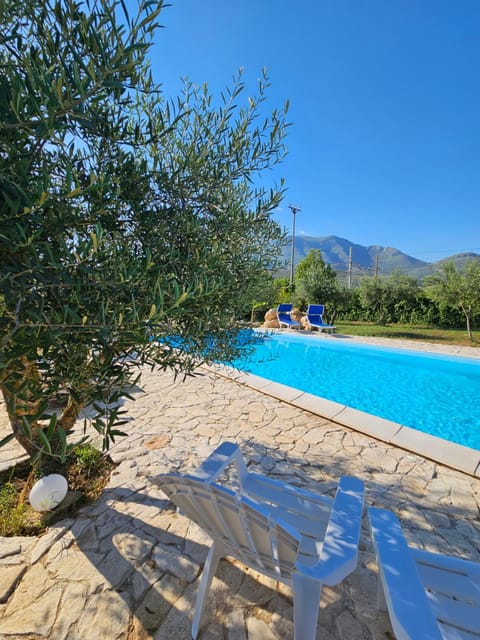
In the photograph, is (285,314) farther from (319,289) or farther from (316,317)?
(319,289)

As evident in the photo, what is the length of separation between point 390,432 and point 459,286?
13.8 meters

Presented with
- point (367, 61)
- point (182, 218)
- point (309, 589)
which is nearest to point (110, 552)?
point (309, 589)

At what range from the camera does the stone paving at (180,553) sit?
1942 millimetres

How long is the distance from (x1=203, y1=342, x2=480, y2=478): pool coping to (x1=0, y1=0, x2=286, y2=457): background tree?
7.15ft

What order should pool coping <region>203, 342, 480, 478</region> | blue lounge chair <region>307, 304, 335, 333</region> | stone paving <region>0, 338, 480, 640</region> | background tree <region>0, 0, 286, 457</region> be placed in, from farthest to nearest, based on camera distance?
blue lounge chair <region>307, 304, 335, 333</region>, pool coping <region>203, 342, 480, 478</region>, stone paving <region>0, 338, 480, 640</region>, background tree <region>0, 0, 286, 457</region>

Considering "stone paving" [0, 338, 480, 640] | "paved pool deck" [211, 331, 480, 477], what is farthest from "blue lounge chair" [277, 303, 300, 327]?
"stone paving" [0, 338, 480, 640]

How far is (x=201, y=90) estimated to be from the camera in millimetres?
2594

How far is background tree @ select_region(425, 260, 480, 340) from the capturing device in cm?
1448

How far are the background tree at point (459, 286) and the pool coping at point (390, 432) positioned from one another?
13242mm

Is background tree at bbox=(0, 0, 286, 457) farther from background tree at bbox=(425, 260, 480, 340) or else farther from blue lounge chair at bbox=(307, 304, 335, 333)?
background tree at bbox=(425, 260, 480, 340)

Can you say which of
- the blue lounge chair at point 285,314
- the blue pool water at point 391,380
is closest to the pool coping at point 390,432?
the blue pool water at point 391,380

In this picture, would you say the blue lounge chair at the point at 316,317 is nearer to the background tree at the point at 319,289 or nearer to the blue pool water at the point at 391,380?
the background tree at the point at 319,289

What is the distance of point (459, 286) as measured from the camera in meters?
14.7

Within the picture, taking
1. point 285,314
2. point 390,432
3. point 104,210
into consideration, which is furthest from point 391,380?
point 104,210
